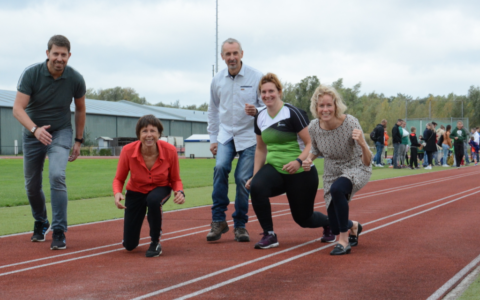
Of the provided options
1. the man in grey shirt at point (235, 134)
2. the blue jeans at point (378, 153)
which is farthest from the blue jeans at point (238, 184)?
the blue jeans at point (378, 153)

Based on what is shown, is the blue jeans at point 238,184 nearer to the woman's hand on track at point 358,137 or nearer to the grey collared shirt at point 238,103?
the grey collared shirt at point 238,103

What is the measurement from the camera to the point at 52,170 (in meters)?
6.59

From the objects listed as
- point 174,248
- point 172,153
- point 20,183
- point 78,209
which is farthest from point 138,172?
point 20,183

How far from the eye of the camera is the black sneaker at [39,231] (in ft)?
23.1

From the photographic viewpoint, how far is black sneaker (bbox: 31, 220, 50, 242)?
705cm

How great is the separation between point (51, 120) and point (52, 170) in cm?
58

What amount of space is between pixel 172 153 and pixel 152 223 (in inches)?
30.6

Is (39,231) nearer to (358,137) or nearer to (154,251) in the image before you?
(154,251)

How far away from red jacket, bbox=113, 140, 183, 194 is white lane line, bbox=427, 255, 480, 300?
2.79 metres

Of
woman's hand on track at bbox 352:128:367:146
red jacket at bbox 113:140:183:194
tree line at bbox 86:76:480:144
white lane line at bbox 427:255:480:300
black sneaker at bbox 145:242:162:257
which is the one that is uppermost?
tree line at bbox 86:76:480:144

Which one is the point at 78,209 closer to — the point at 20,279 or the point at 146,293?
the point at 20,279

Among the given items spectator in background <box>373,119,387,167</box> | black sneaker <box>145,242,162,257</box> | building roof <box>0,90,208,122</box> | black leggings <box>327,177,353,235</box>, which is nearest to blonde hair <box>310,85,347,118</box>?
black leggings <box>327,177,353,235</box>

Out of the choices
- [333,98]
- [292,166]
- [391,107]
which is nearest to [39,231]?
[292,166]

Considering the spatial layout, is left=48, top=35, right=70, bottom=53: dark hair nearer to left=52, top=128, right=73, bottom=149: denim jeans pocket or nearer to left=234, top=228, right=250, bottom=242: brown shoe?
left=52, top=128, right=73, bottom=149: denim jeans pocket
